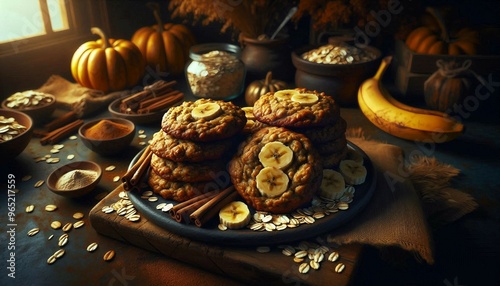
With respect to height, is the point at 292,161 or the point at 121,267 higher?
the point at 292,161

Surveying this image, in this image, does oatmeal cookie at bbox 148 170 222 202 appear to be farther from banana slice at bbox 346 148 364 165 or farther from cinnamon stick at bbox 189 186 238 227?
banana slice at bbox 346 148 364 165

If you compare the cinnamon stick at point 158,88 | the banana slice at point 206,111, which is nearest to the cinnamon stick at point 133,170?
the banana slice at point 206,111

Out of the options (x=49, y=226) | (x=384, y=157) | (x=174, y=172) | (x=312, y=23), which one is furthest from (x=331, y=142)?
(x=312, y=23)

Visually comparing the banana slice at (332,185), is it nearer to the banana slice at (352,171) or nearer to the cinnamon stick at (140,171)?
the banana slice at (352,171)

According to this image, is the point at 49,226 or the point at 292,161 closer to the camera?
the point at 292,161

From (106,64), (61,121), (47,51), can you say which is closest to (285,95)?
(61,121)

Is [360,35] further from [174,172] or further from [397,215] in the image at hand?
[174,172]
